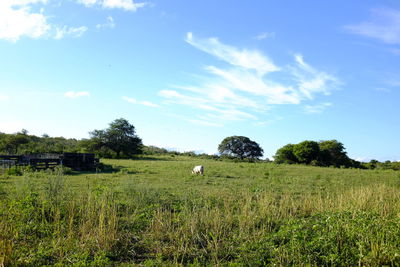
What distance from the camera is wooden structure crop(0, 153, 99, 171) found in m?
18.5

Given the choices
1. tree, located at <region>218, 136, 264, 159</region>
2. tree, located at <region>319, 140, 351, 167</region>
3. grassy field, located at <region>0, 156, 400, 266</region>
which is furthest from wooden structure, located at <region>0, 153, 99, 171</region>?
tree, located at <region>218, 136, 264, 159</region>

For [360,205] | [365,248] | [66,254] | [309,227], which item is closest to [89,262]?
[66,254]

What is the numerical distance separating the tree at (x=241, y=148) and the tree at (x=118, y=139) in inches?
900

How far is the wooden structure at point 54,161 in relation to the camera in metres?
18.5

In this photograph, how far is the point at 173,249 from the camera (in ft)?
17.1

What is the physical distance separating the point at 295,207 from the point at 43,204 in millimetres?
6664

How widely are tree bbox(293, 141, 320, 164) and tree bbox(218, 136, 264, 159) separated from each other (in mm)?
19394

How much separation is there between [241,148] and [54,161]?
49080 millimetres

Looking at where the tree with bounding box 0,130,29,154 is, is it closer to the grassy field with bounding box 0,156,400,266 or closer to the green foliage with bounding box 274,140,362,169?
the grassy field with bounding box 0,156,400,266

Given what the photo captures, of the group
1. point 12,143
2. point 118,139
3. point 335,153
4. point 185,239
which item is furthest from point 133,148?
point 185,239

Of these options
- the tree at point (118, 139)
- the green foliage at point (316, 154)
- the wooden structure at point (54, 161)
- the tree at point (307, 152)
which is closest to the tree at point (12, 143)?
the tree at point (118, 139)

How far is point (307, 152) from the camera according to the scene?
43656 millimetres

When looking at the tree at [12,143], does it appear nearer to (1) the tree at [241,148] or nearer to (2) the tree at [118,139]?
(2) the tree at [118,139]

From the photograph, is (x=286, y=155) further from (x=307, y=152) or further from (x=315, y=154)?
(x=315, y=154)
